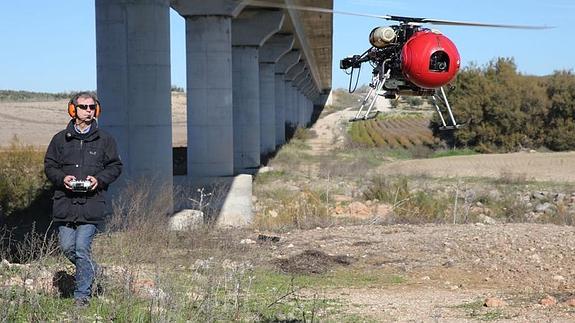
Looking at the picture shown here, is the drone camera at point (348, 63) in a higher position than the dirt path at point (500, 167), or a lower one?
higher

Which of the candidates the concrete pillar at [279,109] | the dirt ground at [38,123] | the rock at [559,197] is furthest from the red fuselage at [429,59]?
the dirt ground at [38,123]

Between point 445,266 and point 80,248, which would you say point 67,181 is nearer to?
point 80,248

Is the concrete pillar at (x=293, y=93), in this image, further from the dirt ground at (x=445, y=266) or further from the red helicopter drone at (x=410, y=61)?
the red helicopter drone at (x=410, y=61)

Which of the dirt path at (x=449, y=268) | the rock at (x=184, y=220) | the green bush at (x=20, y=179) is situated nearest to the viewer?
the dirt path at (x=449, y=268)

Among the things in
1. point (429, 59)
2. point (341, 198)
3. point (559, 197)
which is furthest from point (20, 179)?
point (559, 197)

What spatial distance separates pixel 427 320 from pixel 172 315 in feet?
10.6

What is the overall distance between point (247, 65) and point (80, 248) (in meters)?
26.7

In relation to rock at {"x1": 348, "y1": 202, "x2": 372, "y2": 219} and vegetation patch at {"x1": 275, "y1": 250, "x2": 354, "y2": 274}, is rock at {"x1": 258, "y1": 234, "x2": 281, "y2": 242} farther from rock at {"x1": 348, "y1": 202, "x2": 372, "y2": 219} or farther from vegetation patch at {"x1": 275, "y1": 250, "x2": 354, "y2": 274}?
rock at {"x1": 348, "y1": 202, "x2": 372, "y2": 219}

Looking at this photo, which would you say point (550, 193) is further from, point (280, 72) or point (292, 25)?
point (280, 72)

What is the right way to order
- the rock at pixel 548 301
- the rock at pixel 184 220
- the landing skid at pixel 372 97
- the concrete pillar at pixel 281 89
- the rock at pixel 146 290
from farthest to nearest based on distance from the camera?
the concrete pillar at pixel 281 89 < the rock at pixel 184 220 < the landing skid at pixel 372 97 < the rock at pixel 548 301 < the rock at pixel 146 290

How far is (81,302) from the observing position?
25.0 feet

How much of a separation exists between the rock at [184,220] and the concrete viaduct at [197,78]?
931mm

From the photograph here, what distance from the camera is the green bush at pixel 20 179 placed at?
865 inches

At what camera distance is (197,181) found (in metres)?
26.0
